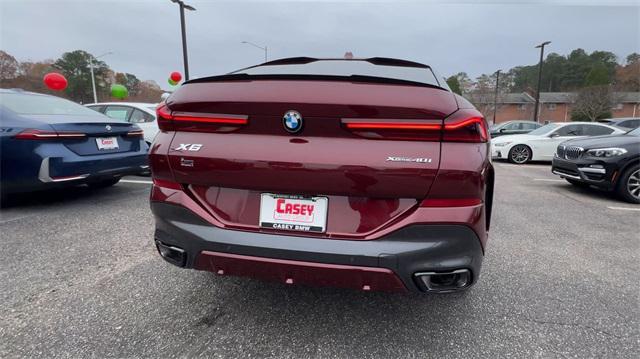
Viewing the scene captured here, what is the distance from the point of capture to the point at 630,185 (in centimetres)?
510

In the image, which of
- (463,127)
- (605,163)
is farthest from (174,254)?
(605,163)

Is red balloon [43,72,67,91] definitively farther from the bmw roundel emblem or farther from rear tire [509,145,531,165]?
the bmw roundel emblem

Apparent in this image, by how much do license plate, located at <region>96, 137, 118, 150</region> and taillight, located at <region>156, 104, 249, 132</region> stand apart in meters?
2.90

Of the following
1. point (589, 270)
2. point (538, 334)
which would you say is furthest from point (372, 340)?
point (589, 270)

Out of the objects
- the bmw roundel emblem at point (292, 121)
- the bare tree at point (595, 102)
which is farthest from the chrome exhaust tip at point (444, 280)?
the bare tree at point (595, 102)

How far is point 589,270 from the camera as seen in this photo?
2.70 meters

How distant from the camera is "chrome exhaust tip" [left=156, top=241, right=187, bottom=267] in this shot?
5.53 feet

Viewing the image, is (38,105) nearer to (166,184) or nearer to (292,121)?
(166,184)

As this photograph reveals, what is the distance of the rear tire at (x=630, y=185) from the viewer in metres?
5.07

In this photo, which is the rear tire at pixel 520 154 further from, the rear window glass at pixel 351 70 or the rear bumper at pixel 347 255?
the rear bumper at pixel 347 255

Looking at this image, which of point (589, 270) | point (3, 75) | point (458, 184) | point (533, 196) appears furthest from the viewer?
point (3, 75)

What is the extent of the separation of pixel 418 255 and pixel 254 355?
0.94 meters

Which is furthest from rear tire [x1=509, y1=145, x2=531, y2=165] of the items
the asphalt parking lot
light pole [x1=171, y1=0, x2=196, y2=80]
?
light pole [x1=171, y1=0, x2=196, y2=80]

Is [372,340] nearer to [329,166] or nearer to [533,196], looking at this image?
[329,166]
